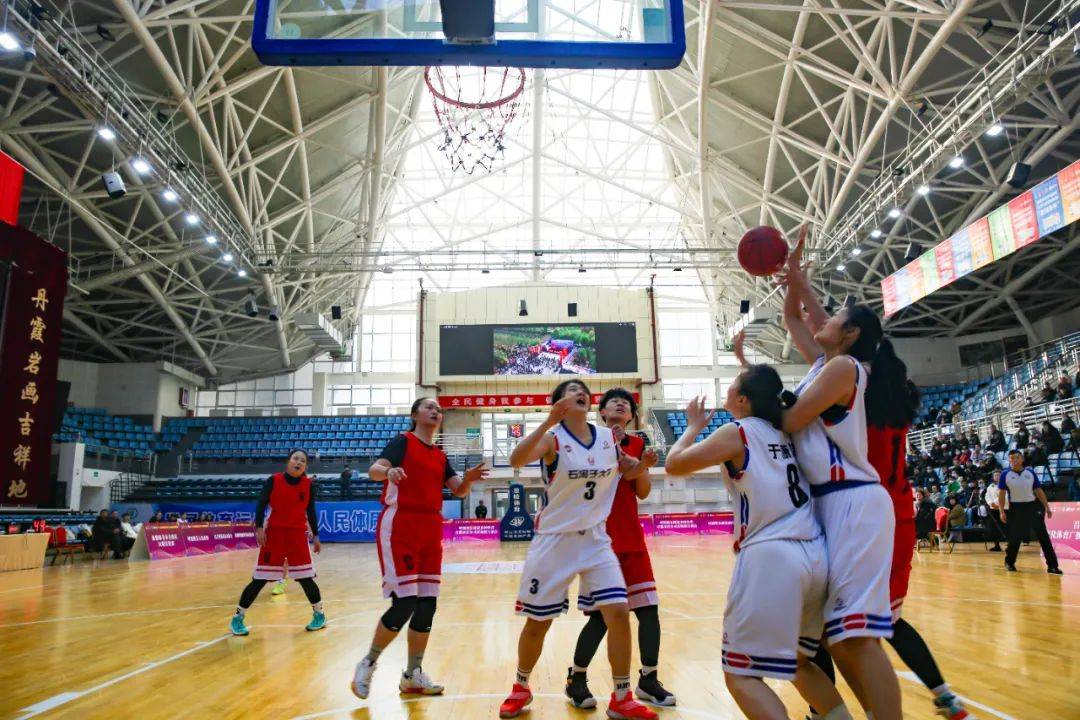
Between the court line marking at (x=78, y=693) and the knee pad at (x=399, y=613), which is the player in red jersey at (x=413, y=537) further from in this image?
the court line marking at (x=78, y=693)

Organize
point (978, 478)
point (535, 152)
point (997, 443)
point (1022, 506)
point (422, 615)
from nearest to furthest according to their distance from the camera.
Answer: point (422, 615) < point (1022, 506) < point (978, 478) < point (997, 443) < point (535, 152)

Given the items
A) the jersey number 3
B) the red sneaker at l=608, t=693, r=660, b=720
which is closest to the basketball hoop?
the red sneaker at l=608, t=693, r=660, b=720

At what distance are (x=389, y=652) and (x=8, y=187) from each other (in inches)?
418

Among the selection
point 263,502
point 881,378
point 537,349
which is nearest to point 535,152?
point 537,349

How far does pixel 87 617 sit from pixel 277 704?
4949 millimetres

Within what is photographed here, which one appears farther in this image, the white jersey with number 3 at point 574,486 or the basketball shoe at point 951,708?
the white jersey with number 3 at point 574,486

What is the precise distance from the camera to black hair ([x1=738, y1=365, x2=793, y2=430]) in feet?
8.41

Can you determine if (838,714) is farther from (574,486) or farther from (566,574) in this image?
(574,486)

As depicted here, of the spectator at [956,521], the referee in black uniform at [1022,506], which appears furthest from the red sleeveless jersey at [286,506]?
the spectator at [956,521]

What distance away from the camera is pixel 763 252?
12.3ft

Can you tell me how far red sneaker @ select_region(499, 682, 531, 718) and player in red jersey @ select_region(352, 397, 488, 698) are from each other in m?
0.62

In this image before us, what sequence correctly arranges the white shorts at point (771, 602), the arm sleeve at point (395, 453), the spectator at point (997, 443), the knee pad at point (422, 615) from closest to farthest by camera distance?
the white shorts at point (771, 602) < the knee pad at point (422, 615) < the arm sleeve at point (395, 453) < the spectator at point (997, 443)

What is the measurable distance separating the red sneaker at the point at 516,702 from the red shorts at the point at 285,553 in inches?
136

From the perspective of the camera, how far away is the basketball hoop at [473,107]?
17828 millimetres
